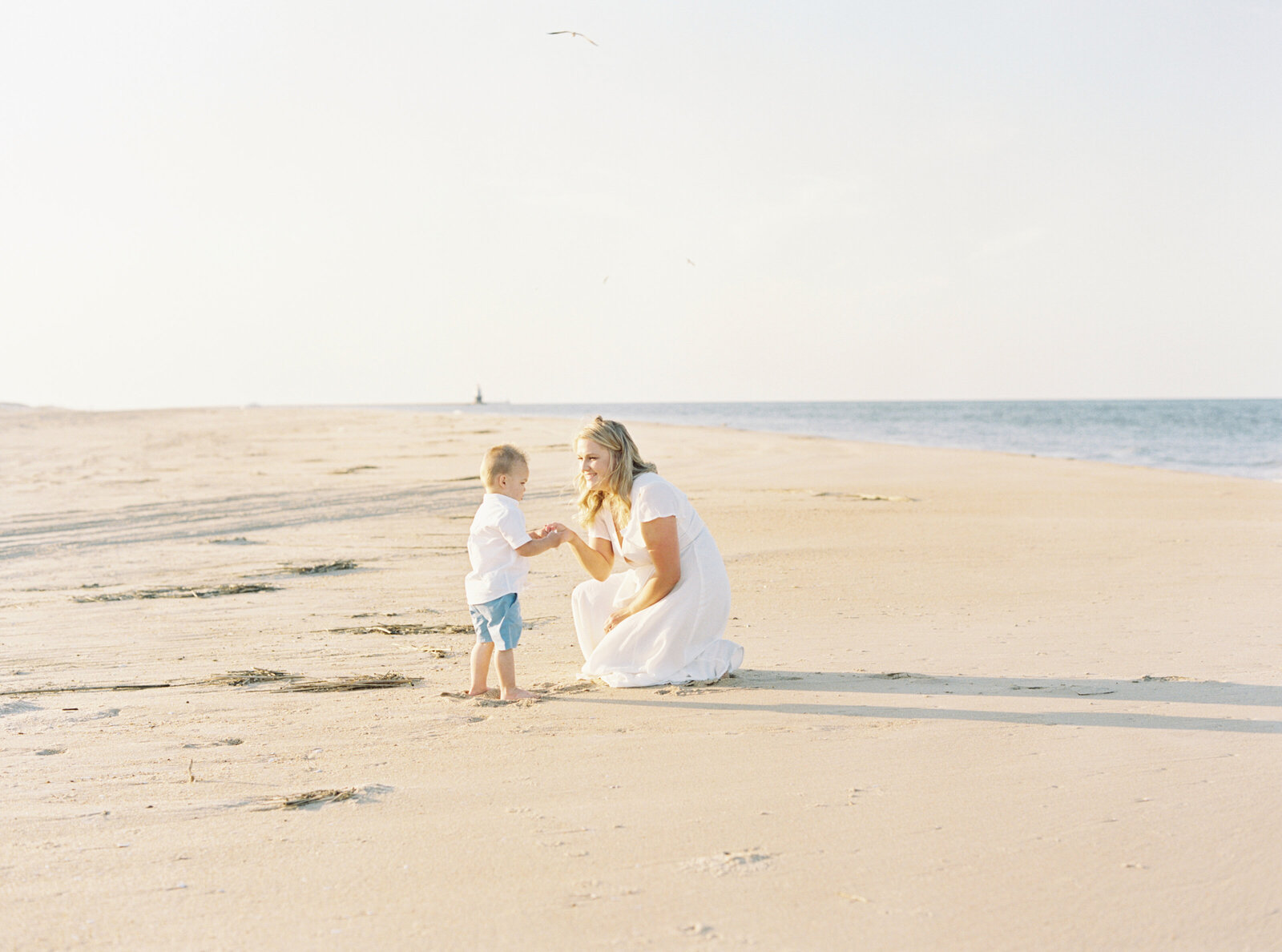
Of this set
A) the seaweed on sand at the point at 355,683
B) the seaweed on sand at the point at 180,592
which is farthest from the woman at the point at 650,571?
the seaweed on sand at the point at 180,592

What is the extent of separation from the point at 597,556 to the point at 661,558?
353 millimetres

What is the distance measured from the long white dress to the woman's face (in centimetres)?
15

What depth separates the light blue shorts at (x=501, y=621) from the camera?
13.7 feet

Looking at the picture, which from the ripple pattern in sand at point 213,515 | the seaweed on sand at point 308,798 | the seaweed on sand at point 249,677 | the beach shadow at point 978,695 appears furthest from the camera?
the ripple pattern in sand at point 213,515

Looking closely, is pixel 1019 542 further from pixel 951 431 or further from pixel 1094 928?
pixel 951 431

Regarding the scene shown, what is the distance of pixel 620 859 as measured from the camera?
8.66 feet

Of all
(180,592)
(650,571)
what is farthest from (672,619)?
(180,592)

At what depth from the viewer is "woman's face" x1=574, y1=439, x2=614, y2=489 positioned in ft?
14.2

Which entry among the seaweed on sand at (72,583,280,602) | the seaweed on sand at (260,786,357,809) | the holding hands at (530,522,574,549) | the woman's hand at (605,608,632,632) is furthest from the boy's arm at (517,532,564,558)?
the seaweed on sand at (72,583,280,602)

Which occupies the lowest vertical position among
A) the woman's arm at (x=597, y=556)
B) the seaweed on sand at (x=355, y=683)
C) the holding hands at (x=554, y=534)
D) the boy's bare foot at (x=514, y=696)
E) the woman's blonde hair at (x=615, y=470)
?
the seaweed on sand at (x=355, y=683)

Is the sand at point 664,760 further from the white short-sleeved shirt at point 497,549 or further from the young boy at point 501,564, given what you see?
the white short-sleeved shirt at point 497,549

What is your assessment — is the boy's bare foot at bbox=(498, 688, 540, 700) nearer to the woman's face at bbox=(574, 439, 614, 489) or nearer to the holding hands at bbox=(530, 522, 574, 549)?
the holding hands at bbox=(530, 522, 574, 549)

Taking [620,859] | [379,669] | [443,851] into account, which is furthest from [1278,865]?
[379,669]

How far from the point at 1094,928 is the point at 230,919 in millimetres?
1986
